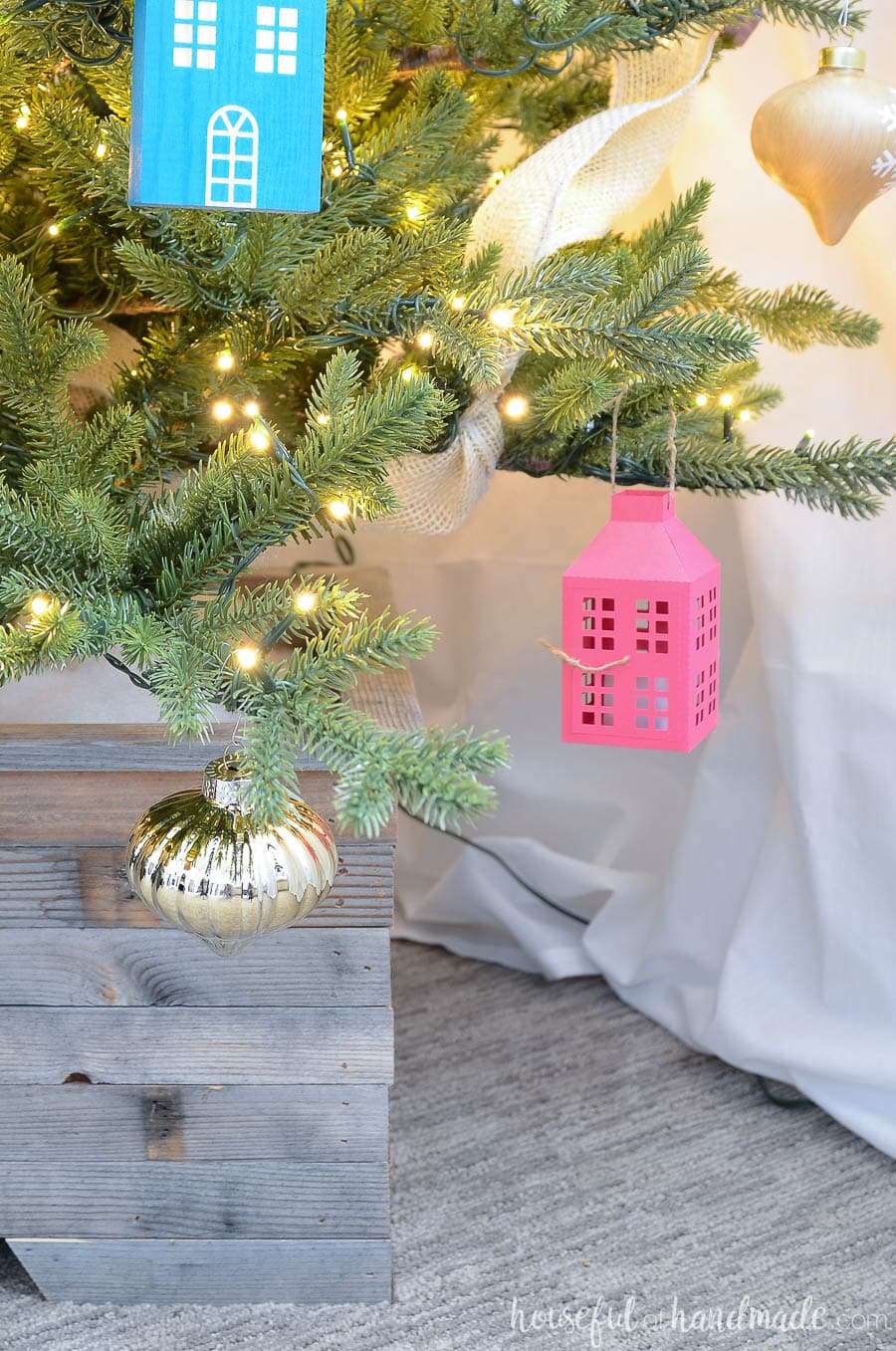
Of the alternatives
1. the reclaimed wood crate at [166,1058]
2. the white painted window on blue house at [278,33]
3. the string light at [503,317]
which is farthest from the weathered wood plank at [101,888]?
the white painted window on blue house at [278,33]

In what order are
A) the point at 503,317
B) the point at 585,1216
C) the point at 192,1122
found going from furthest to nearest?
the point at 585,1216, the point at 192,1122, the point at 503,317

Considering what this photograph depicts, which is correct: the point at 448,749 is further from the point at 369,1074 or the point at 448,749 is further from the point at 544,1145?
the point at 544,1145

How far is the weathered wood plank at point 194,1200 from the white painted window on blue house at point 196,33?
63cm

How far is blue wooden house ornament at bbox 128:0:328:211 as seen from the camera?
48 cm

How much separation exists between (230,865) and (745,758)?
0.77 metres

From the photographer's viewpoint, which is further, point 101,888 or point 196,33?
Answer: point 101,888

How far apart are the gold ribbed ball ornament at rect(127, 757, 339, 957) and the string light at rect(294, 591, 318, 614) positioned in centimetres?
8

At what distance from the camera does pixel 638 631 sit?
2.21 ft

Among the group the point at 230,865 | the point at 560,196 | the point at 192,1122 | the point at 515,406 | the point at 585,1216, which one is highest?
the point at 560,196

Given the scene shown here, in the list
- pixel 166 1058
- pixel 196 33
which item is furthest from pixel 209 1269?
pixel 196 33

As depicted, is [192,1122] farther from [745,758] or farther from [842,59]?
[842,59]

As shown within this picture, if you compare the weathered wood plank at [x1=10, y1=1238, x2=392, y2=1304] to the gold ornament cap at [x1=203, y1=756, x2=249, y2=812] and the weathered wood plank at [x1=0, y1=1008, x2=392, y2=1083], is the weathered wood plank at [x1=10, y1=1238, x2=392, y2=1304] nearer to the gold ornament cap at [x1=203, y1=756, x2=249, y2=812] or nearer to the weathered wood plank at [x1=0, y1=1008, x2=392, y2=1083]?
the weathered wood plank at [x1=0, y1=1008, x2=392, y2=1083]

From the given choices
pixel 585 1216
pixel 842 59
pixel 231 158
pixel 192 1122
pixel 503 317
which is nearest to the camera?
pixel 231 158

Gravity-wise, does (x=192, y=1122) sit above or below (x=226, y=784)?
below
